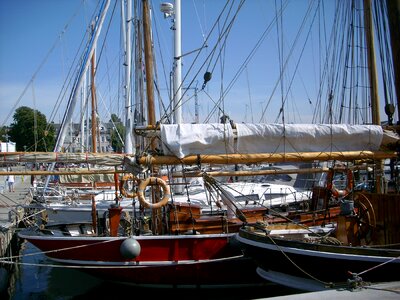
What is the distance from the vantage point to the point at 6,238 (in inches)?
601

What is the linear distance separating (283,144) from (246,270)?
3810 millimetres

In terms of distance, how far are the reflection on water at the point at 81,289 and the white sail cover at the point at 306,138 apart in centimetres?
358

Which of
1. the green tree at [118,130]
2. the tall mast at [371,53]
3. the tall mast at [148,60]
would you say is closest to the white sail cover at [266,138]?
the tall mast at [148,60]

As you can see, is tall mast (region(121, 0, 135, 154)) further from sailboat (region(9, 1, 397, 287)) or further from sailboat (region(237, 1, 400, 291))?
sailboat (region(237, 1, 400, 291))

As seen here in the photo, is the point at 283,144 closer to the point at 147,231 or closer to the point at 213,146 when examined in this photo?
the point at 213,146

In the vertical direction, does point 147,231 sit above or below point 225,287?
above

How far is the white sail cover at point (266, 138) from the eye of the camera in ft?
32.8

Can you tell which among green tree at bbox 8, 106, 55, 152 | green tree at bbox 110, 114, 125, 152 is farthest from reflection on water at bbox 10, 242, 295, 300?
green tree at bbox 8, 106, 55, 152

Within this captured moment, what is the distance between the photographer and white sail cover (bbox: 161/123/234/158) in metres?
9.94

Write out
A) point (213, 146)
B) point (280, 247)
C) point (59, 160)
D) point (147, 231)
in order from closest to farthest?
point (280, 247)
point (213, 146)
point (59, 160)
point (147, 231)

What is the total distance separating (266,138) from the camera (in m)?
10.3

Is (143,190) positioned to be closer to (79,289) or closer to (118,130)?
(79,289)

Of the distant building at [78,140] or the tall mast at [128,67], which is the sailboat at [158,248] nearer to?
the distant building at [78,140]

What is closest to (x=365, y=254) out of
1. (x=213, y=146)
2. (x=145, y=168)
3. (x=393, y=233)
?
(x=393, y=233)
